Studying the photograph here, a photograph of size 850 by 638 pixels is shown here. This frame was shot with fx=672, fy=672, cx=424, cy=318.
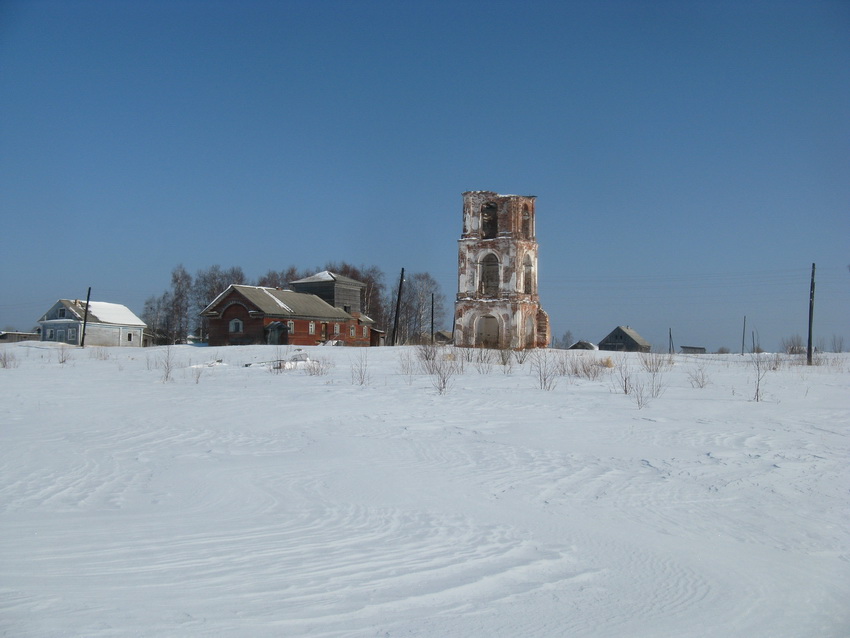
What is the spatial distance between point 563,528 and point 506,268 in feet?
88.1

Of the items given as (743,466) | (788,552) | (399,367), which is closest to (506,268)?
(399,367)

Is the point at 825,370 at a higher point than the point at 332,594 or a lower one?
higher

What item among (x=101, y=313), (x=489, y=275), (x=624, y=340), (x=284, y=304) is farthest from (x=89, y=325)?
(x=624, y=340)

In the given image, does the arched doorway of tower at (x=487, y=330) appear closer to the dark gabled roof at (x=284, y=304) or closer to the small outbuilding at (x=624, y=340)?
the dark gabled roof at (x=284, y=304)

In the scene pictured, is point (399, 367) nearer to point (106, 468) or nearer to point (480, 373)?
point (480, 373)

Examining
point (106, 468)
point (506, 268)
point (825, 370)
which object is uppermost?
point (506, 268)

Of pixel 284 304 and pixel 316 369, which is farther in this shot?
pixel 284 304

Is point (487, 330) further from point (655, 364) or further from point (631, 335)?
point (631, 335)

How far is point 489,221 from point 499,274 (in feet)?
9.69

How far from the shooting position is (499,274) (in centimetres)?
3131

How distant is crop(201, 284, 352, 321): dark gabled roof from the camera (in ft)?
140

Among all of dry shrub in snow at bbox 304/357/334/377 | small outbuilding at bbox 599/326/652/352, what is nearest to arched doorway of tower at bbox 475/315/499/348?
dry shrub in snow at bbox 304/357/334/377

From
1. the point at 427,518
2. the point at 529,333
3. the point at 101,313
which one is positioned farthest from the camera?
the point at 101,313

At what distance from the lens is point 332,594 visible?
3.39m
